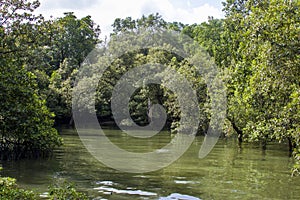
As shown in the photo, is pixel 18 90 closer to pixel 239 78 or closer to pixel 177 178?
pixel 177 178

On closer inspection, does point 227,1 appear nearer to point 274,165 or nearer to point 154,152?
point 154,152

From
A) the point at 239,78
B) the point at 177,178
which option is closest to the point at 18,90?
the point at 177,178

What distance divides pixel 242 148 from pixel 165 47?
31206mm

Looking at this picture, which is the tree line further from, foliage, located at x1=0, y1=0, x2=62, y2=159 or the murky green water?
the murky green water

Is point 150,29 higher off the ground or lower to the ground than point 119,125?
higher

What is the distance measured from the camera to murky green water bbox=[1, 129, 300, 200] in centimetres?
1542

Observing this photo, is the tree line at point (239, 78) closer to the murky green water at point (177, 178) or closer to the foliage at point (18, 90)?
the foliage at point (18, 90)

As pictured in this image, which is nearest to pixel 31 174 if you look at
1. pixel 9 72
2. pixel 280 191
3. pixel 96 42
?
pixel 9 72

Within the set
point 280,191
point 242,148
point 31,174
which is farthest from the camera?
point 242,148

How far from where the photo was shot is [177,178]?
18.6 m

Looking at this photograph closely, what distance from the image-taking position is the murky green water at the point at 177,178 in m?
15.4

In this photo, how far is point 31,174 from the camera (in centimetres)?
1817

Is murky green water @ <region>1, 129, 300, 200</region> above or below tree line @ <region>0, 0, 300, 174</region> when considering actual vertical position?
below

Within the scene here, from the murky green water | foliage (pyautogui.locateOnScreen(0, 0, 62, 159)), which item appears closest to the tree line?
foliage (pyautogui.locateOnScreen(0, 0, 62, 159))
